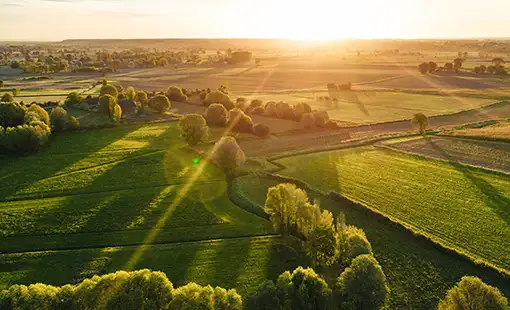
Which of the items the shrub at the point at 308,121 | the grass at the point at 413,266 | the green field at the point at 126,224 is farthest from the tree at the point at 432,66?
the grass at the point at 413,266

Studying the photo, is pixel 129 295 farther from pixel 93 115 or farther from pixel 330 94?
pixel 330 94

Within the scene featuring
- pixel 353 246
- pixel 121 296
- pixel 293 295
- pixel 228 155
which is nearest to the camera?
pixel 121 296

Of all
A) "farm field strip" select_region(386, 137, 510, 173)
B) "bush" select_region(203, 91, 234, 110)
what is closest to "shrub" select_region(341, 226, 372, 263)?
"farm field strip" select_region(386, 137, 510, 173)

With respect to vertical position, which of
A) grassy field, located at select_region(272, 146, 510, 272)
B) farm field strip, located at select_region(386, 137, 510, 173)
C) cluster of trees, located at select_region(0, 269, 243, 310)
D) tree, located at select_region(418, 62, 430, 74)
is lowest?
grassy field, located at select_region(272, 146, 510, 272)

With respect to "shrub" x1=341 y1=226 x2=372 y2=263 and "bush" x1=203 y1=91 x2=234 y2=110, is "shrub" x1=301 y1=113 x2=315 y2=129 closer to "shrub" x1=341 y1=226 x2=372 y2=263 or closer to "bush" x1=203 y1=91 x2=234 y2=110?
"bush" x1=203 y1=91 x2=234 y2=110

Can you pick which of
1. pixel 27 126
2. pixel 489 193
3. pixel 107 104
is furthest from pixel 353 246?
pixel 107 104

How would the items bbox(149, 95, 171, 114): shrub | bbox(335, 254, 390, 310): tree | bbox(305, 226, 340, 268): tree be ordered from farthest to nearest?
bbox(149, 95, 171, 114): shrub, bbox(305, 226, 340, 268): tree, bbox(335, 254, 390, 310): tree

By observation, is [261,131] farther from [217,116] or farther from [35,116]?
[35,116]
